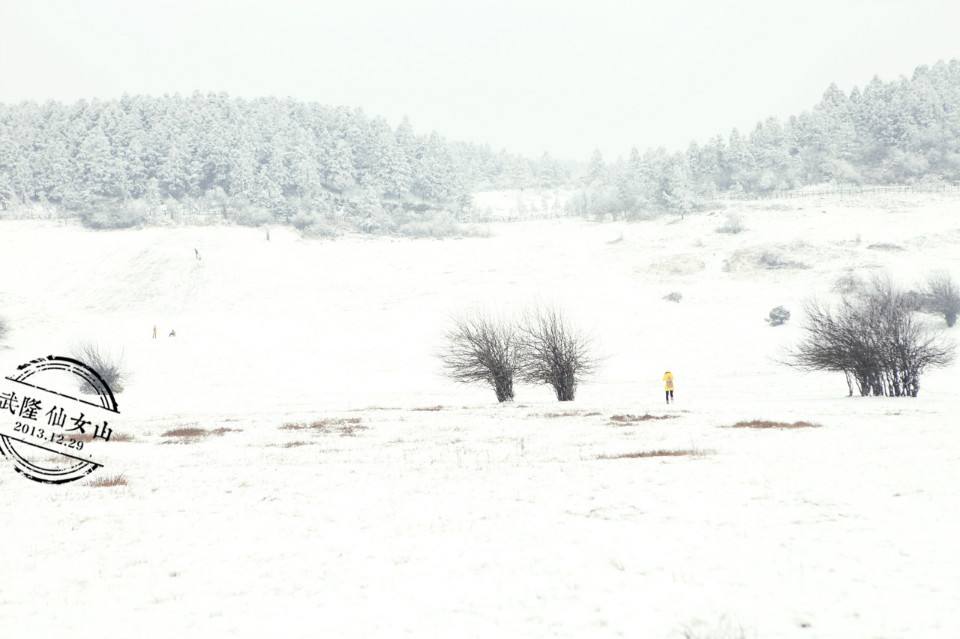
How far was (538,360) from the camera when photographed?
35844mm

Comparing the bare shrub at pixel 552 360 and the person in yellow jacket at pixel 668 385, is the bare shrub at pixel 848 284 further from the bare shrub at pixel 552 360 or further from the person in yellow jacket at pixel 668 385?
the bare shrub at pixel 552 360

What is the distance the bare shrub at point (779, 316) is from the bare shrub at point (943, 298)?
11.2 m

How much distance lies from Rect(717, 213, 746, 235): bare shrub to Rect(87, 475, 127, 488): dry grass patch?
92108mm

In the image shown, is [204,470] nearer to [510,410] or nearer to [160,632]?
[160,632]

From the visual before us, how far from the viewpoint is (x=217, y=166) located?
4719 inches

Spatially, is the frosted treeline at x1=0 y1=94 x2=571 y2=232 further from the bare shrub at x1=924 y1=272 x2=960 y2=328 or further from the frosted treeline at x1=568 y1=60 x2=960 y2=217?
the bare shrub at x1=924 y1=272 x2=960 y2=328

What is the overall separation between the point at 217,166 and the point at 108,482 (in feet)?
382

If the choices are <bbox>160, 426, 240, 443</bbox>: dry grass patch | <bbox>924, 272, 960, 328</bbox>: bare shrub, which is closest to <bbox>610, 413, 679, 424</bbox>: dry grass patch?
<bbox>160, 426, 240, 443</bbox>: dry grass patch

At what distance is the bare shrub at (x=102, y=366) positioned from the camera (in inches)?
1700

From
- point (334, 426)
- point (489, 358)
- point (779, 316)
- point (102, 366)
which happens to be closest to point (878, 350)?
point (489, 358)

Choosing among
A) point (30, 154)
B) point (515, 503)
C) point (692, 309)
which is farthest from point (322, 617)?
point (30, 154)

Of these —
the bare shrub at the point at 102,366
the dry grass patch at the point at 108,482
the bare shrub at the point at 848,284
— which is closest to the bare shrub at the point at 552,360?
the dry grass patch at the point at 108,482

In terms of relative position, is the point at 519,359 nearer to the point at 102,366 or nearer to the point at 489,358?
the point at 489,358

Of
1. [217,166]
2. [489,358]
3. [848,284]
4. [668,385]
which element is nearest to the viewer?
[668,385]
